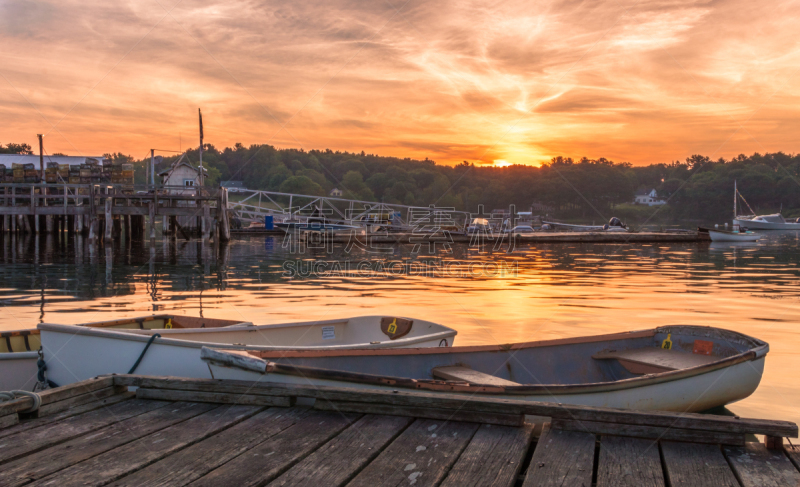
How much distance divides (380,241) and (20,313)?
102 ft

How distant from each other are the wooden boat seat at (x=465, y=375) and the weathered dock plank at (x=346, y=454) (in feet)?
5.03

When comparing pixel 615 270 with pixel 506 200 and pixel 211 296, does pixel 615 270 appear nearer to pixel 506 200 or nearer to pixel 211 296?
pixel 211 296

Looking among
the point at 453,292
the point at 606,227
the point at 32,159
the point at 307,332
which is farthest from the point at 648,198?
the point at 307,332

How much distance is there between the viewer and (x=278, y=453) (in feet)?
12.8

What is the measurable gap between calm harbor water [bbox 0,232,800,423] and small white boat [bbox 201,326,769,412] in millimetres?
1143

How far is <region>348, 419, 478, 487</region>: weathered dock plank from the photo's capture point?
3.56 meters

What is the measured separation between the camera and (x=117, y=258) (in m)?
28.8

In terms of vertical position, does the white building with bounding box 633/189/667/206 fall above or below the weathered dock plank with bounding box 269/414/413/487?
above

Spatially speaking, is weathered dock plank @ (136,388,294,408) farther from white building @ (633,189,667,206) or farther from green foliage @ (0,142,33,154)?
white building @ (633,189,667,206)

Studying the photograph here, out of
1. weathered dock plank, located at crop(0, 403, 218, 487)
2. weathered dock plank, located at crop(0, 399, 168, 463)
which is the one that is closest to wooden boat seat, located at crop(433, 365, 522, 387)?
weathered dock plank, located at crop(0, 403, 218, 487)

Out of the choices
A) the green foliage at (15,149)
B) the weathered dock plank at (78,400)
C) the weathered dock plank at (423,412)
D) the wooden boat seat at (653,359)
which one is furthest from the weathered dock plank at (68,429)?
the green foliage at (15,149)

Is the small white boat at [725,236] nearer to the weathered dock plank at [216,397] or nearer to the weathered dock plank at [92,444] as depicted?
the weathered dock plank at [216,397]

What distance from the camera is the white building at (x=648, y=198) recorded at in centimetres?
15350

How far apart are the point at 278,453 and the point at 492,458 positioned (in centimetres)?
136
